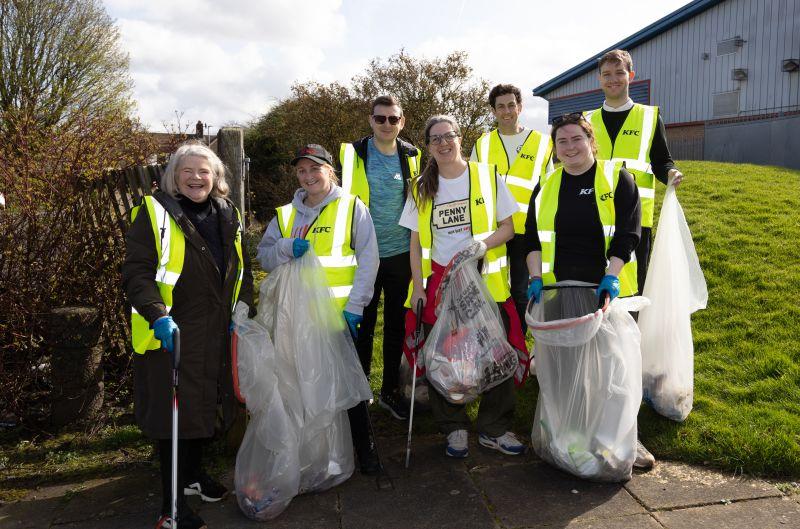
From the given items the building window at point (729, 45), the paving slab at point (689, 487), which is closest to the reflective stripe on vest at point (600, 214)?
the paving slab at point (689, 487)

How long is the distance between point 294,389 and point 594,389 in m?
1.50

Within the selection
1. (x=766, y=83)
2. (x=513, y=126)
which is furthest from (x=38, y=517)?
(x=766, y=83)

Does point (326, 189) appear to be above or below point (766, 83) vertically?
below

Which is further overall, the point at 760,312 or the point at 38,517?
the point at 760,312

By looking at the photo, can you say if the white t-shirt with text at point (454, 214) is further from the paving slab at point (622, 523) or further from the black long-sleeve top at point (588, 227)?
the paving slab at point (622, 523)

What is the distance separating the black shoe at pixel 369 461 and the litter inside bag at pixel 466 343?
498 millimetres

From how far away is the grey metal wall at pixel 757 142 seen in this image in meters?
15.8

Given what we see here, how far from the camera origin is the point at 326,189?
3469 mm

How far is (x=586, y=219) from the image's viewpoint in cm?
340

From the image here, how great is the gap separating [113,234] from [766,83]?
18535mm

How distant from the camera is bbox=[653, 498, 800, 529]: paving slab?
288 centimetres

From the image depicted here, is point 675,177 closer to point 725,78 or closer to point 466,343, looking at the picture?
point 466,343

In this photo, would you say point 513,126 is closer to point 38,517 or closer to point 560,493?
point 560,493

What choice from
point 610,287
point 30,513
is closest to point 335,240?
point 610,287
